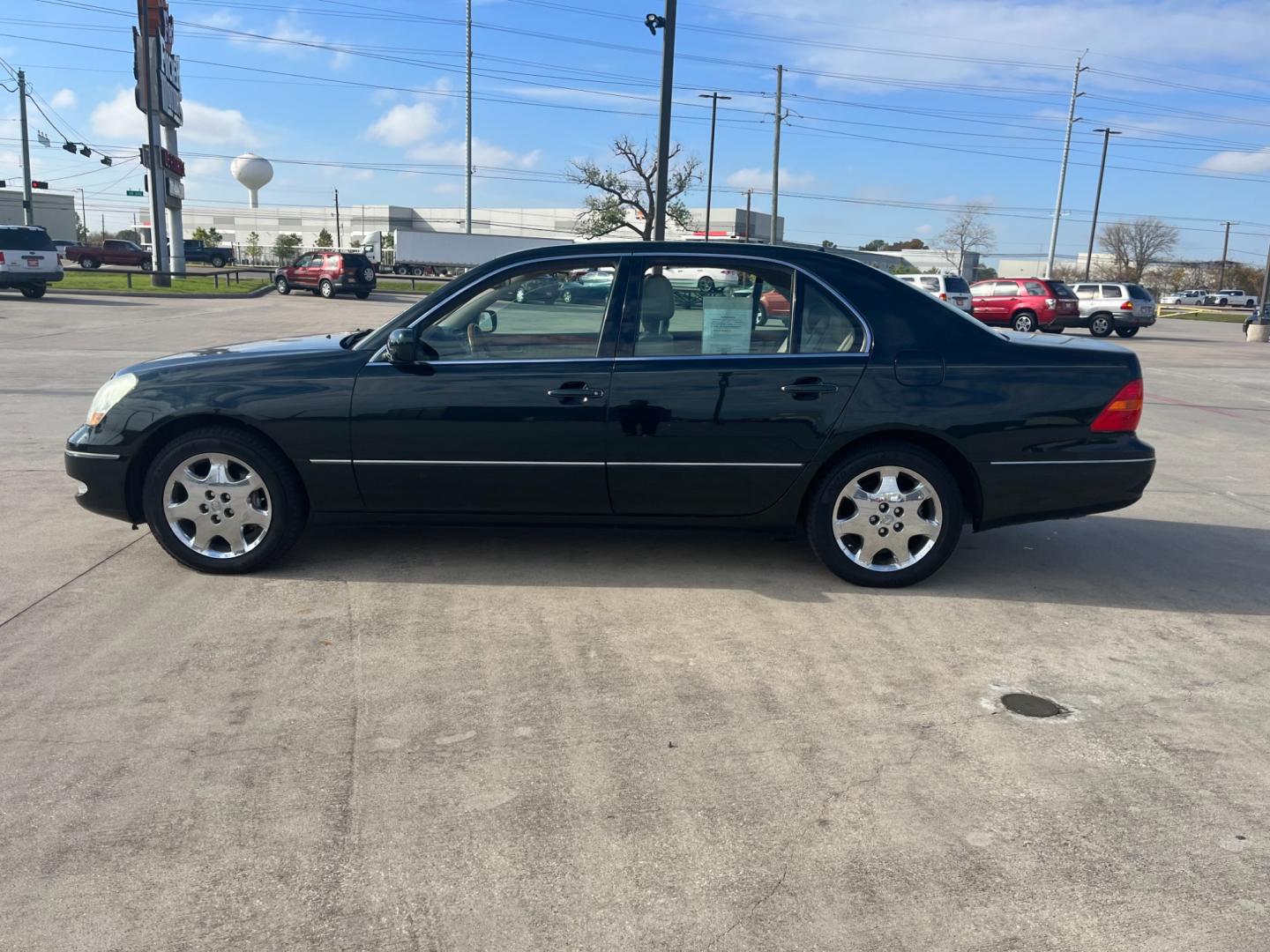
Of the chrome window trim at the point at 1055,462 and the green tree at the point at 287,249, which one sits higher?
the green tree at the point at 287,249

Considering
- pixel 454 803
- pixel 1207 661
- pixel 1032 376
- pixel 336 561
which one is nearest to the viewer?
pixel 454 803

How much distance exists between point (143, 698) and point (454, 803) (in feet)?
4.63

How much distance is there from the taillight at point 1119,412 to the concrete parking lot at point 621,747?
2.82ft

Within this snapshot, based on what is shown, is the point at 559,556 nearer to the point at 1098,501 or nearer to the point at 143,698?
the point at 143,698

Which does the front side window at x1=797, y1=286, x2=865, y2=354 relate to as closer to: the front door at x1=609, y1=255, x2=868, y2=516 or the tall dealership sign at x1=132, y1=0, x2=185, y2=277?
the front door at x1=609, y1=255, x2=868, y2=516

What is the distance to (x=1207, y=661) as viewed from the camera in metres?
4.26

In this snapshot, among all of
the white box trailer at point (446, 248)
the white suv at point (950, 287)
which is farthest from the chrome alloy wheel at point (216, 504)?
the white box trailer at point (446, 248)

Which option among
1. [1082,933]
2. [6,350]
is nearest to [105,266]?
[6,350]

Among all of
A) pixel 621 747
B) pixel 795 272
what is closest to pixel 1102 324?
pixel 795 272

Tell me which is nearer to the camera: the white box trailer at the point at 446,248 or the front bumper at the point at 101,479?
the front bumper at the point at 101,479

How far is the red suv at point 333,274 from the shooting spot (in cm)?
3584

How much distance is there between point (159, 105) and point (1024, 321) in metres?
31.7

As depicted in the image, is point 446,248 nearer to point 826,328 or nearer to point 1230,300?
point 1230,300

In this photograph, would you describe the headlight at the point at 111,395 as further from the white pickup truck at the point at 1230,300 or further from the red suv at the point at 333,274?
the white pickup truck at the point at 1230,300
